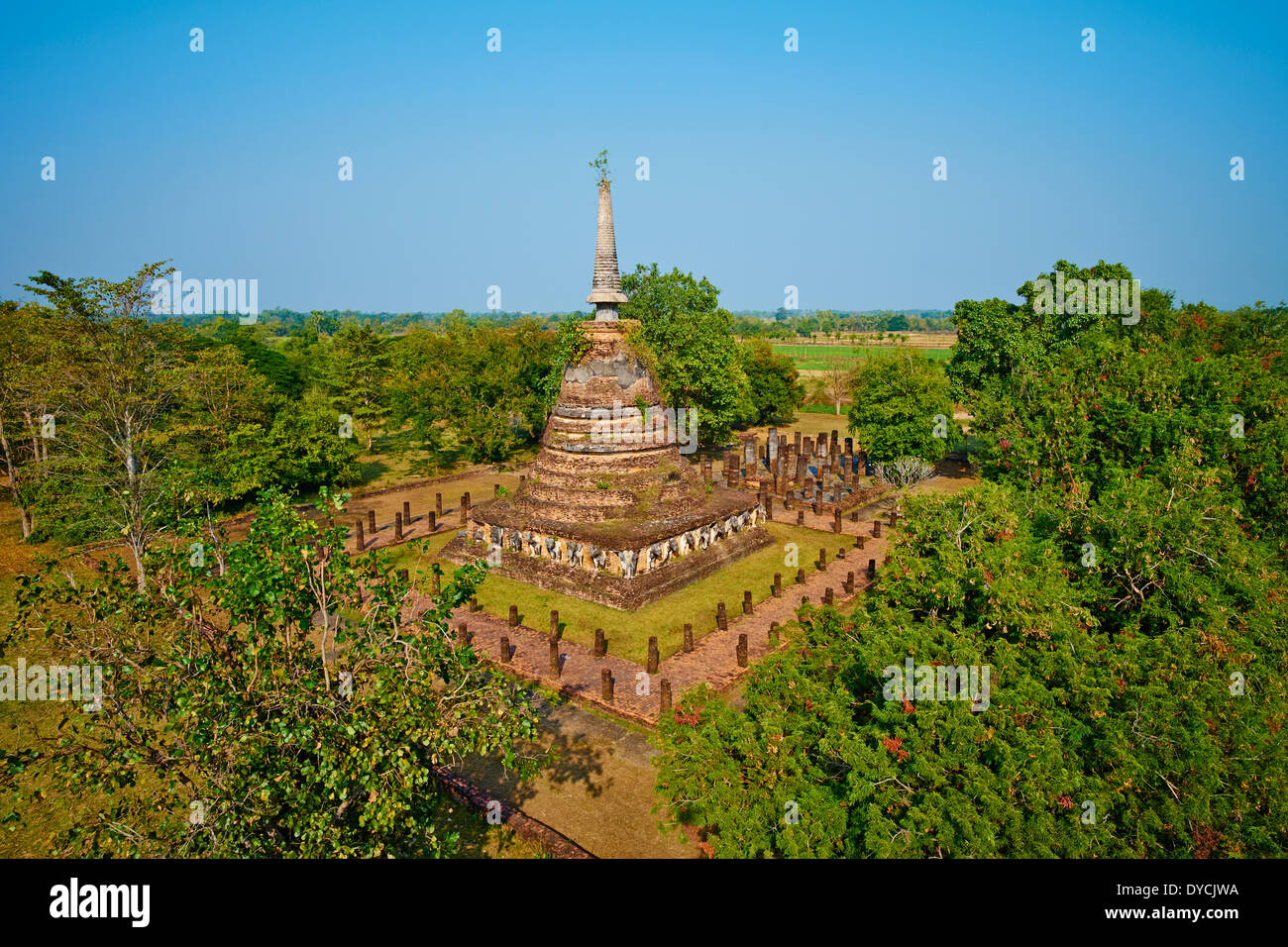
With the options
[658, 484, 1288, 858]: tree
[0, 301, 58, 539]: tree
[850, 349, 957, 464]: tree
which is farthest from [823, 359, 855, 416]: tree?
[0, 301, 58, 539]: tree

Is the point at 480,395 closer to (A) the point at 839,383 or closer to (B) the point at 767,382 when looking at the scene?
(B) the point at 767,382

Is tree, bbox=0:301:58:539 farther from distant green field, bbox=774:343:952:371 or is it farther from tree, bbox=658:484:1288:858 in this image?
distant green field, bbox=774:343:952:371

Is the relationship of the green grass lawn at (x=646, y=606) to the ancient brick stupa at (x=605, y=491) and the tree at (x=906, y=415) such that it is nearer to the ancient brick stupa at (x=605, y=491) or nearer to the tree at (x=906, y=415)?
the ancient brick stupa at (x=605, y=491)

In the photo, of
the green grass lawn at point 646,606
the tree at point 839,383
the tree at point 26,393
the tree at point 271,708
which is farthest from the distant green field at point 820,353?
the tree at point 271,708

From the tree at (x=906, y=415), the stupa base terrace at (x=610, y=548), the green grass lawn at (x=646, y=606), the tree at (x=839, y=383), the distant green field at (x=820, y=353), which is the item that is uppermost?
the distant green field at (x=820, y=353)

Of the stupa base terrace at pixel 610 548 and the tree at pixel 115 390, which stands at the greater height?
the tree at pixel 115 390

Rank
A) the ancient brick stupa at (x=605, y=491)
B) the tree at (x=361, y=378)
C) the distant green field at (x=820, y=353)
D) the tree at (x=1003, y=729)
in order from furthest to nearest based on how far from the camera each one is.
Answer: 1. the distant green field at (x=820, y=353)
2. the tree at (x=361, y=378)
3. the ancient brick stupa at (x=605, y=491)
4. the tree at (x=1003, y=729)

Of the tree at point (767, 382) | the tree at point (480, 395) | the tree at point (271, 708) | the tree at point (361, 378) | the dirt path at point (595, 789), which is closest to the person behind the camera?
the tree at point (271, 708)
